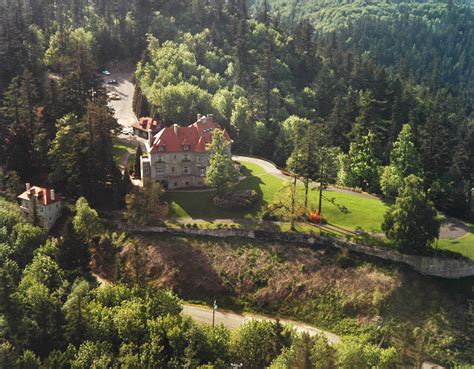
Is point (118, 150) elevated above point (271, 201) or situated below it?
above

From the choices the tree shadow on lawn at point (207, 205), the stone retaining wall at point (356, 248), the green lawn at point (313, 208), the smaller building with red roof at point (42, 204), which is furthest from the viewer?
the tree shadow on lawn at point (207, 205)

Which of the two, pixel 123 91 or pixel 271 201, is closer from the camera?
pixel 271 201

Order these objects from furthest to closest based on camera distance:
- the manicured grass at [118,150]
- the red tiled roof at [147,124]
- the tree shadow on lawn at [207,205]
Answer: the red tiled roof at [147,124]
the manicured grass at [118,150]
the tree shadow on lawn at [207,205]

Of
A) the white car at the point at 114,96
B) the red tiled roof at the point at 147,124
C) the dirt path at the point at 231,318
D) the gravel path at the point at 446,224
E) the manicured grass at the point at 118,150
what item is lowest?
the dirt path at the point at 231,318

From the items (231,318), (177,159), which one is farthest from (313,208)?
(177,159)

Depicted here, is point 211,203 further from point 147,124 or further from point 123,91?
point 123,91

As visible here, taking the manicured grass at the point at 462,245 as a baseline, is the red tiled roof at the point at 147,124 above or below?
above

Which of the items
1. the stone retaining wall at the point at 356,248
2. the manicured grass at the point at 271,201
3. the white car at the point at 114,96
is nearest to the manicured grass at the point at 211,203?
the manicured grass at the point at 271,201

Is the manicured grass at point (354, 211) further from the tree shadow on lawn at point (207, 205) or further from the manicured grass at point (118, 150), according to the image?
the manicured grass at point (118, 150)
